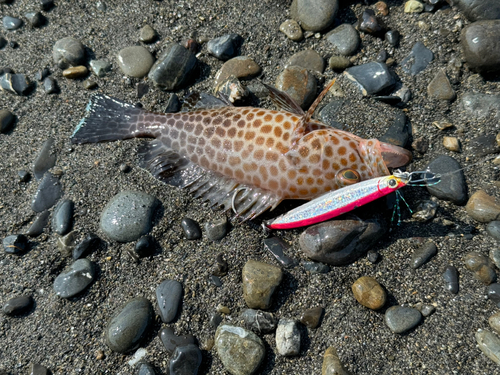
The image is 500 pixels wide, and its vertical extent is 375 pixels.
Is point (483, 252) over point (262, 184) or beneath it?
beneath

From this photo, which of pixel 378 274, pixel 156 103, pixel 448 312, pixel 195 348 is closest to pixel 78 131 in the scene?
pixel 156 103

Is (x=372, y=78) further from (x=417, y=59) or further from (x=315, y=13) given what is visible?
(x=315, y=13)

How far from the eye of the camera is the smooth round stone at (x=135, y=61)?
496 centimetres

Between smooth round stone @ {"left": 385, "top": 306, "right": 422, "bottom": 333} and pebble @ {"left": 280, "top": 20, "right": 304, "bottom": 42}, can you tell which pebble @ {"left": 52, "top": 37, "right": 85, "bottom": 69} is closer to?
pebble @ {"left": 280, "top": 20, "right": 304, "bottom": 42}

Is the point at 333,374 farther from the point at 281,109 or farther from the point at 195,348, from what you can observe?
the point at 281,109

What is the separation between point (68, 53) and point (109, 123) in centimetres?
157

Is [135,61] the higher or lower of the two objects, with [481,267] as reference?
higher

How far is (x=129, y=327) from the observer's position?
339cm

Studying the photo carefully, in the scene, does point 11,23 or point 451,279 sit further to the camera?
point 11,23

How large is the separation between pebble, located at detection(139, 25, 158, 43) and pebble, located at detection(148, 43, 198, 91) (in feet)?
1.70

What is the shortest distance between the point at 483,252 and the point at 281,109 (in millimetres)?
2667

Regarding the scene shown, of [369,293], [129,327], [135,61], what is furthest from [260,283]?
[135,61]

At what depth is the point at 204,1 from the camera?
5336 mm

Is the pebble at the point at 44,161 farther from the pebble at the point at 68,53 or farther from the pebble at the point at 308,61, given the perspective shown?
the pebble at the point at 308,61
